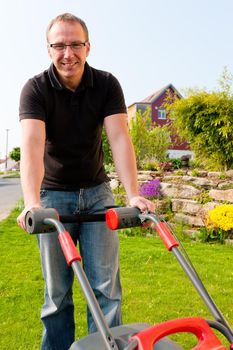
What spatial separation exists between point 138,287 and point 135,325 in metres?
3.25

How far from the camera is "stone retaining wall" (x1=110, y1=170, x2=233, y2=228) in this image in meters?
7.80

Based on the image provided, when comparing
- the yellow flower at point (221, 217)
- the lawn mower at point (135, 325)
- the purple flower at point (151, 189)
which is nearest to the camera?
the lawn mower at point (135, 325)

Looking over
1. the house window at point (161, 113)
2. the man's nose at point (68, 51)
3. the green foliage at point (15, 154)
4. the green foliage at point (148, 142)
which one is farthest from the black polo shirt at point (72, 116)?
the green foliage at point (15, 154)

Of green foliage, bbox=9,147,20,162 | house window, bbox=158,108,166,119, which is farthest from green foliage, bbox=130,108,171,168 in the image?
green foliage, bbox=9,147,20,162

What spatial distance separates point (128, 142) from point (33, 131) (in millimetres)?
522

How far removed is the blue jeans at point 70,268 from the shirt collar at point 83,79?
0.57m

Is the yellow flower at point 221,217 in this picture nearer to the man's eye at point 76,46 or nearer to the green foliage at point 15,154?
the man's eye at point 76,46

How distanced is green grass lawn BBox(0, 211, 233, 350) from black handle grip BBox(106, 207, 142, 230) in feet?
6.51

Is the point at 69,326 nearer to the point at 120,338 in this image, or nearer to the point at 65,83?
the point at 120,338

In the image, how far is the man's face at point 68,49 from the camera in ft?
7.71

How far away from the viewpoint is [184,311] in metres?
4.47

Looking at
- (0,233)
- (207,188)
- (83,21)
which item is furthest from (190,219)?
(83,21)

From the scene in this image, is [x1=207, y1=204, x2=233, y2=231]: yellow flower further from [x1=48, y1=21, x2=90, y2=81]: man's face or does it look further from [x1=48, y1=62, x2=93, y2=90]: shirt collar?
[x1=48, y1=21, x2=90, y2=81]: man's face

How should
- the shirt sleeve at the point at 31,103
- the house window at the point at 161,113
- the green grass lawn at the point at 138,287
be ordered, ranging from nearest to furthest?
the shirt sleeve at the point at 31,103, the green grass lawn at the point at 138,287, the house window at the point at 161,113
